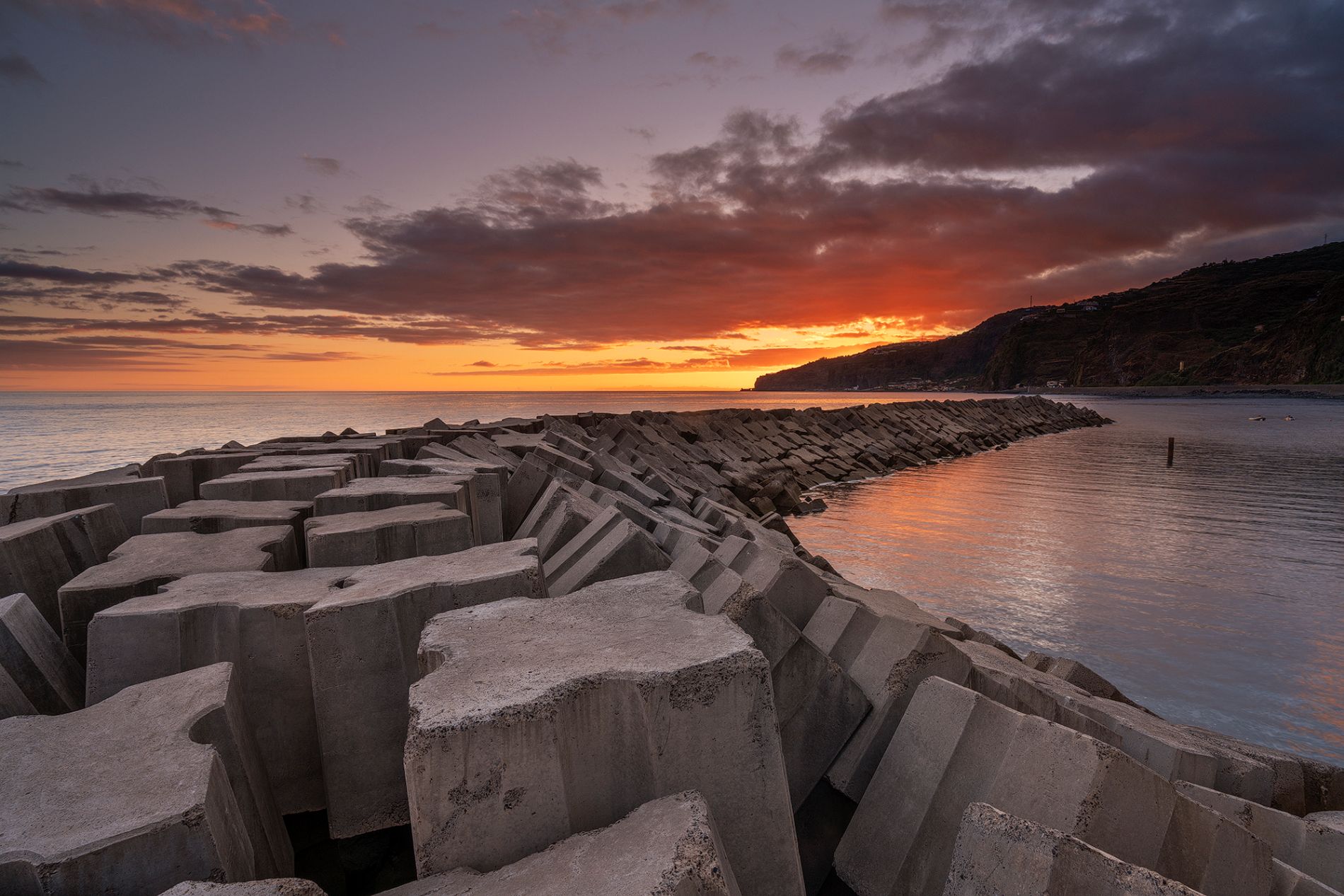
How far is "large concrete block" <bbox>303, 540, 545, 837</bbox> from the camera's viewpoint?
75.7 inches

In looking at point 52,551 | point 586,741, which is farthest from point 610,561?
point 52,551

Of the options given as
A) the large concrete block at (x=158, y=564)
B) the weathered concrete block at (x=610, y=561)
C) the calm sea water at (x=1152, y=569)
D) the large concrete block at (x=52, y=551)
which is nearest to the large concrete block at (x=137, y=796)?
the large concrete block at (x=158, y=564)

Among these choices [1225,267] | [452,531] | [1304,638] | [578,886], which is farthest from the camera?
[1225,267]

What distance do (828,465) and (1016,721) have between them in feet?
46.1

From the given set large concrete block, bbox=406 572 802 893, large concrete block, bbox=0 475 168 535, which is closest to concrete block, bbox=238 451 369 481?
large concrete block, bbox=0 475 168 535

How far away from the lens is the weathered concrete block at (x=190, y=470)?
4.76 metres

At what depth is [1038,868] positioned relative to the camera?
1.22 metres

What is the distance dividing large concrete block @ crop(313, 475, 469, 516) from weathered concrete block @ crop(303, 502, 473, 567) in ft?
0.83

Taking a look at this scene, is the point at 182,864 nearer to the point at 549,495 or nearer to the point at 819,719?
the point at 819,719

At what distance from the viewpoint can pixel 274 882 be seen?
1138 millimetres

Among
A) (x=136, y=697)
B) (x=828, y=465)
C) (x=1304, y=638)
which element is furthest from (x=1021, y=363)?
(x=136, y=697)

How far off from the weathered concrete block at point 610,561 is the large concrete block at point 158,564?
116 cm

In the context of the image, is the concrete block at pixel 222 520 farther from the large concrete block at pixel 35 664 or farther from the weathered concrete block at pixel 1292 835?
Result: the weathered concrete block at pixel 1292 835

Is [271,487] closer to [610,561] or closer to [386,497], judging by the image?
[386,497]
